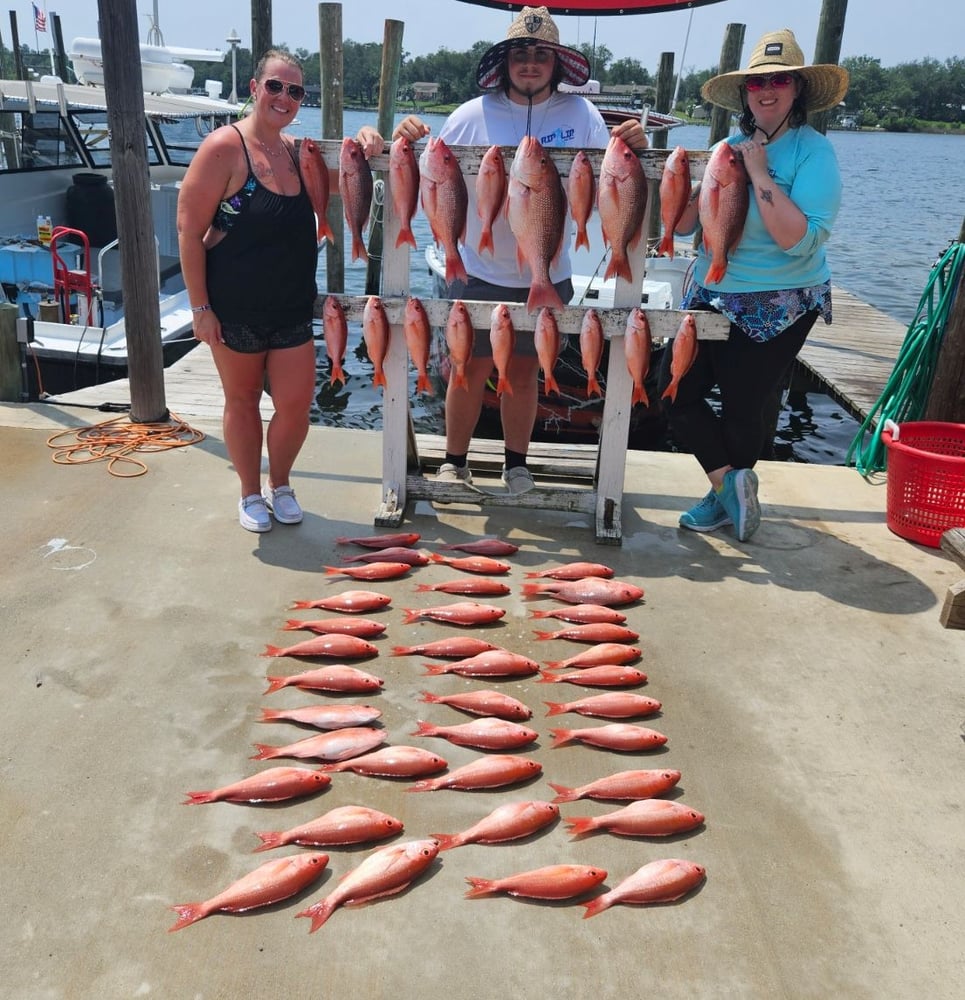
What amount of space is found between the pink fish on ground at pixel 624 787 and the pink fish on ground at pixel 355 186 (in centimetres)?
236

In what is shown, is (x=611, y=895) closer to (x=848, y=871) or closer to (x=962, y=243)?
(x=848, y=871)

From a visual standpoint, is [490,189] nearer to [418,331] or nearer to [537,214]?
[537,214]

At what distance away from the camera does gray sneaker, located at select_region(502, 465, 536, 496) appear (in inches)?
186

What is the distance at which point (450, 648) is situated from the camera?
3.37 metres

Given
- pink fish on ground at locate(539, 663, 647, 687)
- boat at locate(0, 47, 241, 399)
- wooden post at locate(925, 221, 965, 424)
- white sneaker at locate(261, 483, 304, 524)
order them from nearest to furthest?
1. pink fish on ground at locate(539, 663, 647, 687)
2. white sneaker at locate(261, 483, 304, 524)
3. wooden post at locate(925, 221, 965, 424)
4. boat at locate(0, 47, 241, 399)

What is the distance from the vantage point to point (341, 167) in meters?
3.91

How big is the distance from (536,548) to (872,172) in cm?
5199

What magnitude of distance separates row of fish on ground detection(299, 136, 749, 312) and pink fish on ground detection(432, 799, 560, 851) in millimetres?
2262

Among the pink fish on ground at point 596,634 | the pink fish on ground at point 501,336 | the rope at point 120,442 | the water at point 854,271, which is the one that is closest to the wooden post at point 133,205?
the rope at point 120,442

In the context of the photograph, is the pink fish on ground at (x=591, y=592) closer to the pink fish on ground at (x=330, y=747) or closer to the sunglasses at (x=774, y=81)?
the pink fish on ground at (x=330, y=747)

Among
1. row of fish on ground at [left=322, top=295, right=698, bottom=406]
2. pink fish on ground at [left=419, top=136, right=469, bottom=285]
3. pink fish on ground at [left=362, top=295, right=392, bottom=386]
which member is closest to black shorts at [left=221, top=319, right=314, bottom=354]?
row of fish on ground at [left=322, top=295, right=698, bottom=406]

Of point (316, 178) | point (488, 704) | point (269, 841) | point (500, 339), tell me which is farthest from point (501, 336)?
point (269, 841)

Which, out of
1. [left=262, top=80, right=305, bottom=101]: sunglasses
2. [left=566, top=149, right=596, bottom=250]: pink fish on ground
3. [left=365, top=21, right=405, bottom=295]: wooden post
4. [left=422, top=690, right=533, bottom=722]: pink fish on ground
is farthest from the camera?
[left=365, top=21, right=405, bottom=295]: wooden post

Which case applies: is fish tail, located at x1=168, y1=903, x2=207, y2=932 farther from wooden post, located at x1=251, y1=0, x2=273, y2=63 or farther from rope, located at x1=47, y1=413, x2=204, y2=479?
wooden post, located at x1=251, y1=0, x2=273, y2=63
